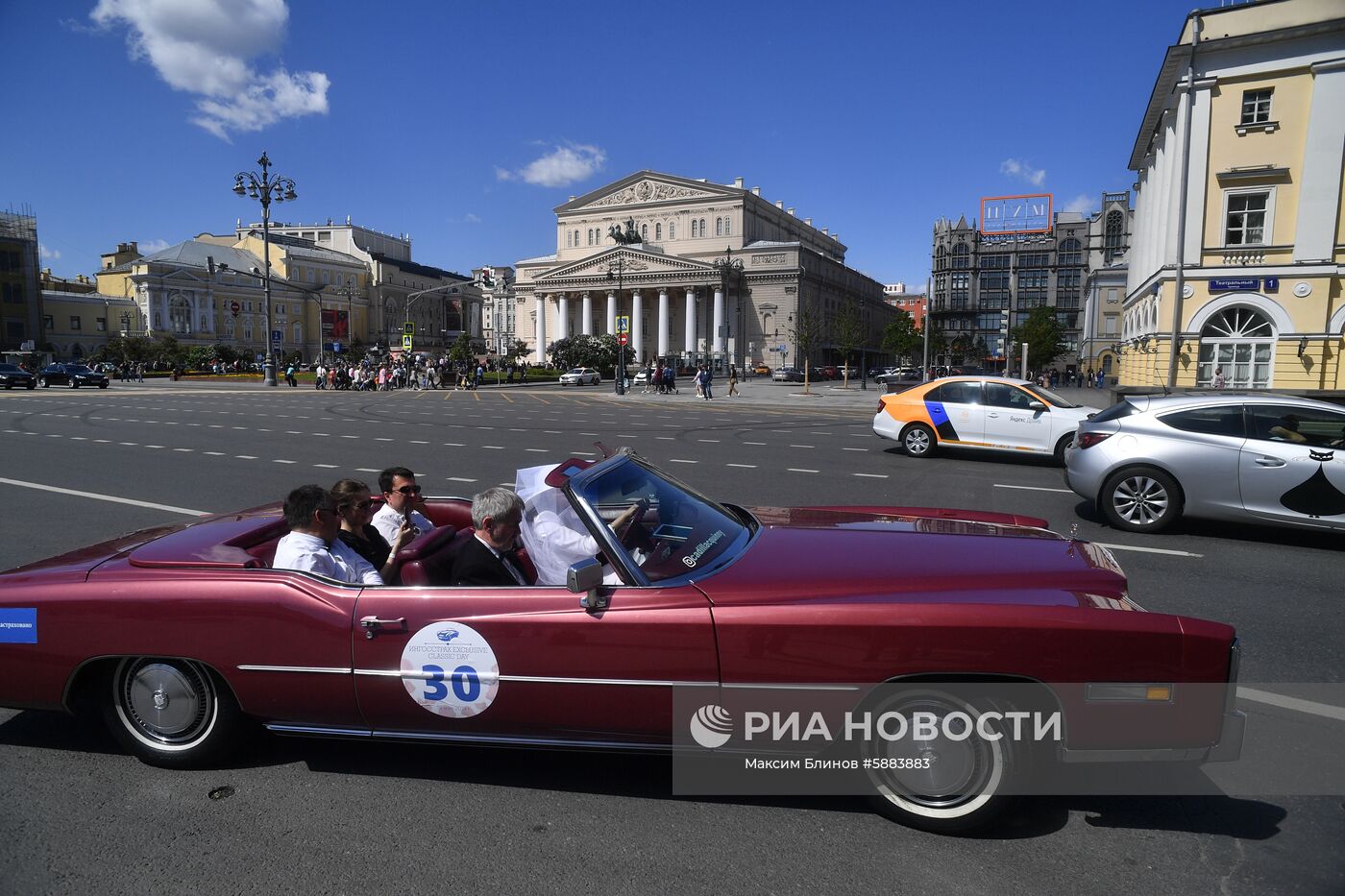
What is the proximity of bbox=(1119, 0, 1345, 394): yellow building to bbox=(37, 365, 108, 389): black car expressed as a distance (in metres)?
51.1

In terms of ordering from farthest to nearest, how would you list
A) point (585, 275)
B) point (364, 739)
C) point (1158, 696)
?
point (585, 275)
point (364, 739)
point (1158, 696)

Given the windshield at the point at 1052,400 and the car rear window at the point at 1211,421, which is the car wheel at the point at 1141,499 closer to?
the car rear window at the point at 1211,421

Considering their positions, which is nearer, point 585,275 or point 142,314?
point 142,314

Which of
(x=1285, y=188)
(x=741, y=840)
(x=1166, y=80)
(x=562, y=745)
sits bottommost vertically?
(x=741, y=840)

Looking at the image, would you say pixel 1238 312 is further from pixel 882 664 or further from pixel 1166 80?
pixel 882 664

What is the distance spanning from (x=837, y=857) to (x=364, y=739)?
6.00 ft

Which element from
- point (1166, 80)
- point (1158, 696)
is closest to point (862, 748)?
point (1158, 696)

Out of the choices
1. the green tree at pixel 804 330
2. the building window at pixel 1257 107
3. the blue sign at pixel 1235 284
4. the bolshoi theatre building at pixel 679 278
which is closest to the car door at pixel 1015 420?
the blue sign at pixel 1235 284

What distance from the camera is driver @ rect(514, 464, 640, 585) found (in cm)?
324

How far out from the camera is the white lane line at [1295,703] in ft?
12.7

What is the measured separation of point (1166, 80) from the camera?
31875 mm

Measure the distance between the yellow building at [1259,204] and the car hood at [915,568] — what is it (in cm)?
2794

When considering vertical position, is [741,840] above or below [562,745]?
below

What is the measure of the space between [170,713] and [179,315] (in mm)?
107826
